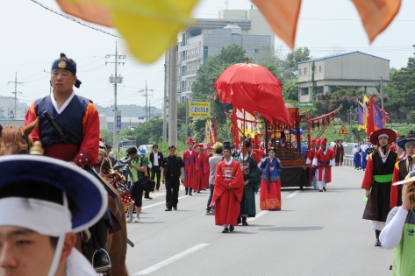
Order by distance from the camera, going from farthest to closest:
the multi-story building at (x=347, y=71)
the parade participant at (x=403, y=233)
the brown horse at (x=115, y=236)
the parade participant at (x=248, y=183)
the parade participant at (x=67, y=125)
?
1. the parade participant at (x=248, y=183)
2. the parade participant at (x=403, y=233)
3. the parade participant at (x=67, y=125)
4. the brown horse at (x=115, y=236)
5. the multi-story building at (x=347, y=71)

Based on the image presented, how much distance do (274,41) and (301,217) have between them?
62.3 ft

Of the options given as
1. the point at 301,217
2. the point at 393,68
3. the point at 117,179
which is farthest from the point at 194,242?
the point at 393,68

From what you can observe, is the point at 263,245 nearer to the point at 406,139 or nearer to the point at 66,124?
the point at 406,139

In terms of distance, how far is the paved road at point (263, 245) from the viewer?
11.6 metres

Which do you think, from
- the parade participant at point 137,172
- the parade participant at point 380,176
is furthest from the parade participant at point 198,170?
the parade participant at point 380,176

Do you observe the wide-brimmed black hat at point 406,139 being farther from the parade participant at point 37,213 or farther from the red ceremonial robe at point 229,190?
the parade participant at point 37,213

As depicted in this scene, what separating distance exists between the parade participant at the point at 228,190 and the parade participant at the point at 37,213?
1467 centimetres

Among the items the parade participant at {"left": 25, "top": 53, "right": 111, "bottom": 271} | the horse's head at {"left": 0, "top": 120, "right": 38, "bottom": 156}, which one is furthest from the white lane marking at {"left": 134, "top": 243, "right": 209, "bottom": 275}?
the horse's head at {"left": 0, "top": 120, "right": 38, "bottom": 156}

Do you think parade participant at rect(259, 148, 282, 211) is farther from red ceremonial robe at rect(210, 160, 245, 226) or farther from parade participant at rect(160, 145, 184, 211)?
red ceremonial robe at rect(210, 160, 245, 226)

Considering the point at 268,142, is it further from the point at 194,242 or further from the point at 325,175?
the point at 194,242

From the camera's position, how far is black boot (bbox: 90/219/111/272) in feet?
20.1

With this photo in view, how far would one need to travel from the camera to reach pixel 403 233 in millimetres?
6996

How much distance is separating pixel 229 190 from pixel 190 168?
13363 mm

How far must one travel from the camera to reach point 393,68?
5.20 feet
